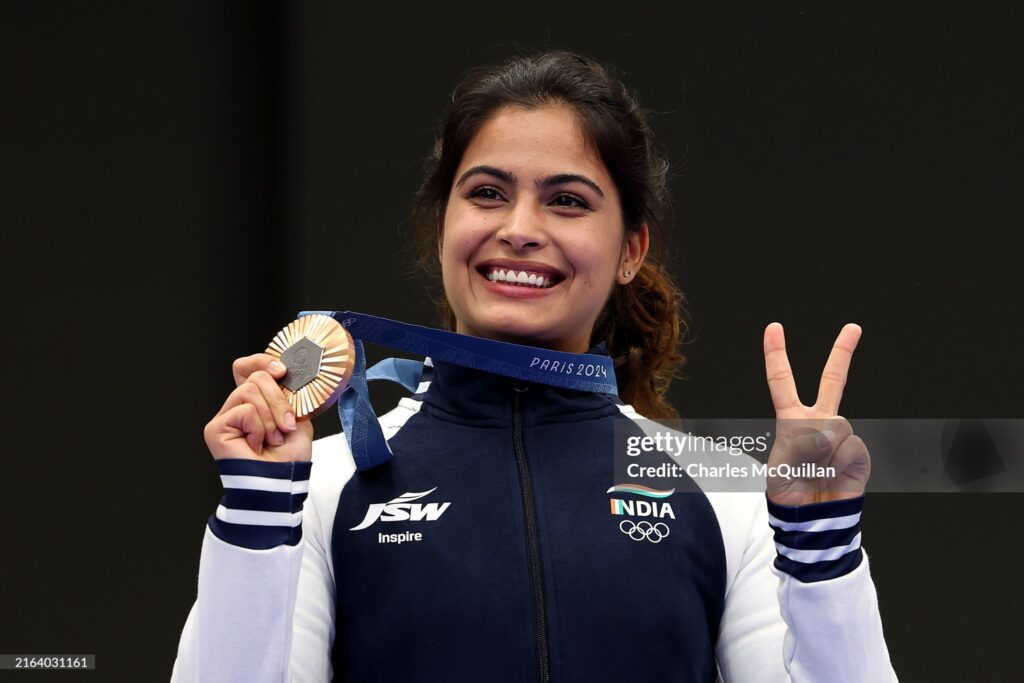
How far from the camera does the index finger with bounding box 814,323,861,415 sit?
1.39m

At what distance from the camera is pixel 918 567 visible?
2.53m

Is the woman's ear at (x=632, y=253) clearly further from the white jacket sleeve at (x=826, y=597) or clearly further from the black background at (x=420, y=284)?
the black background at (x=420, y=284)

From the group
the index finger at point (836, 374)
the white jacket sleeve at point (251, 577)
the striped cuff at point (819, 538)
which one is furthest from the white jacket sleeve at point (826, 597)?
the white jacket sleeve at point (251, 577)

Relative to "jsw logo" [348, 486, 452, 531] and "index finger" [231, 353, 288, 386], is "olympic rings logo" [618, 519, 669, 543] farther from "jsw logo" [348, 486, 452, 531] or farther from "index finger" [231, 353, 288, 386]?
"index finger" [231, 353, 288, 386]

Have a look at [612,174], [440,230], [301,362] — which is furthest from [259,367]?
[612,174]

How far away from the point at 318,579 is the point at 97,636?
1.24m

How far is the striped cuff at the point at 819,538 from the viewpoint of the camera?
53.2 inches

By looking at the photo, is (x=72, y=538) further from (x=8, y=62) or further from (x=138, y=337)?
(x=8, y=62)

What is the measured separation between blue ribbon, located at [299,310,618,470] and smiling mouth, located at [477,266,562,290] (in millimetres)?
82

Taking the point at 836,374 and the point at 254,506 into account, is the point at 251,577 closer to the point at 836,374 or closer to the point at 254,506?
the point at 254,506

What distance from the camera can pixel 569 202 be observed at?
166 centimetres

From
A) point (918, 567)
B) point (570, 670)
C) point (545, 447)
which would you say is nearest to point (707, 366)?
point (918, 567)

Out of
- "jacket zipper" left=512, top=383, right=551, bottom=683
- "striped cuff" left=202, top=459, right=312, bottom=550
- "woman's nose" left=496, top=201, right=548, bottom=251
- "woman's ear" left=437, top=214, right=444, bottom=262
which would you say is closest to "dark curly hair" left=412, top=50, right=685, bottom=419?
"woman's ear" left=437, top=214, right=444, bottom=262

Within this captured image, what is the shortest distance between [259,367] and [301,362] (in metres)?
0.05
